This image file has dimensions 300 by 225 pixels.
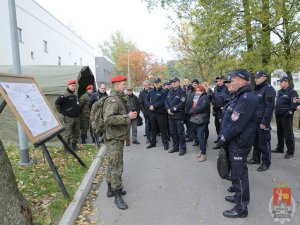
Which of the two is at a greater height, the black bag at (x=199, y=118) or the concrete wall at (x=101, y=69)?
the concrete wall at (x=101, y=69)

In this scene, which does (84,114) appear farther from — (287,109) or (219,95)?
(287,109)

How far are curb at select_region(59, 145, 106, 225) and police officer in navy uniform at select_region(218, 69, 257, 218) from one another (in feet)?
7.12

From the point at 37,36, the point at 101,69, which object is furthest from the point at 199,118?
the point at 101,69

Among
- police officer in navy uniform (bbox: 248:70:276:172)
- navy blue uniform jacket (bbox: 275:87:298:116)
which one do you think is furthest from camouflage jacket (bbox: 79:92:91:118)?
navy blue uniform jacket (bbox: 275:87:298:116)

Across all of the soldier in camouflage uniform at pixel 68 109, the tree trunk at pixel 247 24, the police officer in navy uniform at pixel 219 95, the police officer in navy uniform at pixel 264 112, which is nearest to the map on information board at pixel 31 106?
the soldier in camouflage uniform at pixel 68 109

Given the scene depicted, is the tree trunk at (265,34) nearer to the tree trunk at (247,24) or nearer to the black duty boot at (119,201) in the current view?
the tree trunk at (247,24)

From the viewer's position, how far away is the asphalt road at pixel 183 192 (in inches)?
170

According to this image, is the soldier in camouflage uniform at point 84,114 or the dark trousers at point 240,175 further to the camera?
the soldier in camouflage uniform at point 84,114

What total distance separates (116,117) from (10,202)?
181 centimetres

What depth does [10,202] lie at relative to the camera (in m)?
3.64

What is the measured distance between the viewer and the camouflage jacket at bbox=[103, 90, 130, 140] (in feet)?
15.1

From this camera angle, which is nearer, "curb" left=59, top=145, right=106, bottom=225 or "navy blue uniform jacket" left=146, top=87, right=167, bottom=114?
"curb" left=59, top=145, right=106, bottom=225

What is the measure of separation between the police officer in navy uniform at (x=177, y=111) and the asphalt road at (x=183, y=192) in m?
0.46

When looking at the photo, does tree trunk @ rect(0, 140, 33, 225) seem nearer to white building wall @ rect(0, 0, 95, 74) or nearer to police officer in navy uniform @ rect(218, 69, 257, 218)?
police officer in navy uniform @ rect(218, 69, 257, 218)
